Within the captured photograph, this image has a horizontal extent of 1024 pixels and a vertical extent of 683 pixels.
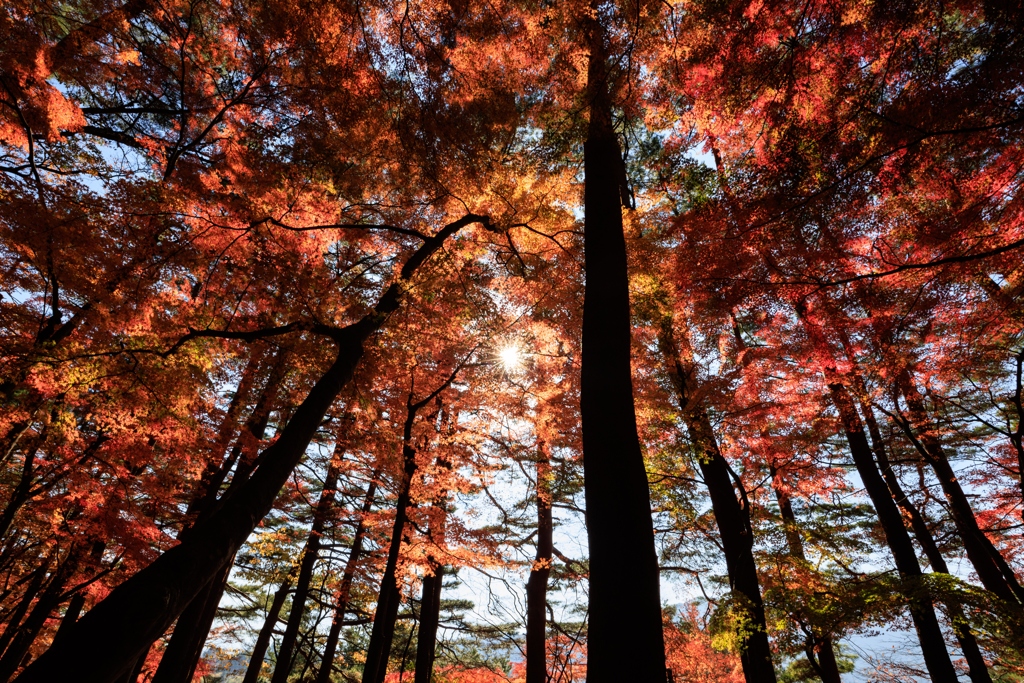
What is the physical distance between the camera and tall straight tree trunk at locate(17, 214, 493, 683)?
8.33ft

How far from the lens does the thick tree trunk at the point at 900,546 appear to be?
19.4 ft

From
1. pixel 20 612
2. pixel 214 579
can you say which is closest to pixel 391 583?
pixel 214 579

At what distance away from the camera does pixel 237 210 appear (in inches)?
257

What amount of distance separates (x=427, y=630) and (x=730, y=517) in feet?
21.7

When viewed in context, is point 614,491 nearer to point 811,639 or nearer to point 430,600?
point 811,639

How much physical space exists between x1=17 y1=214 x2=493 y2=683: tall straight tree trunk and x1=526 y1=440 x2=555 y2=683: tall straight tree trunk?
556 centimetres

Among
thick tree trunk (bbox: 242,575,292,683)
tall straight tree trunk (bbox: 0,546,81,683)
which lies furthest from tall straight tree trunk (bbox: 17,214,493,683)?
thick tree trunk (bbox: 242,575,292,683)

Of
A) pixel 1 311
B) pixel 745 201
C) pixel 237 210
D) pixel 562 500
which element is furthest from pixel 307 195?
pixel 562 500

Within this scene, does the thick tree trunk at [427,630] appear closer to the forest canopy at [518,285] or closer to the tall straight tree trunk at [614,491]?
the forest canopy at [518,285]

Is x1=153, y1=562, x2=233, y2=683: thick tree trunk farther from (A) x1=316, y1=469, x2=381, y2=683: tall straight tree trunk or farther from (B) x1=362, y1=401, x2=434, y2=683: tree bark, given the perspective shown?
(A) x1=316, y1=469, x2=381, y2=683: tall straight tree trunk

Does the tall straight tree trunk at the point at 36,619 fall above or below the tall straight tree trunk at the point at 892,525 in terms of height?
below

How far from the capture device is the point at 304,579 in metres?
10.5

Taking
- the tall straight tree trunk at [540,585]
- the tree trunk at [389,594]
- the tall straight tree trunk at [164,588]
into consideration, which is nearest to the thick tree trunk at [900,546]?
the tall straight tree trunk at [540,585]

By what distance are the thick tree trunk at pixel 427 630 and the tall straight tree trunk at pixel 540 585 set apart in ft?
7.13
